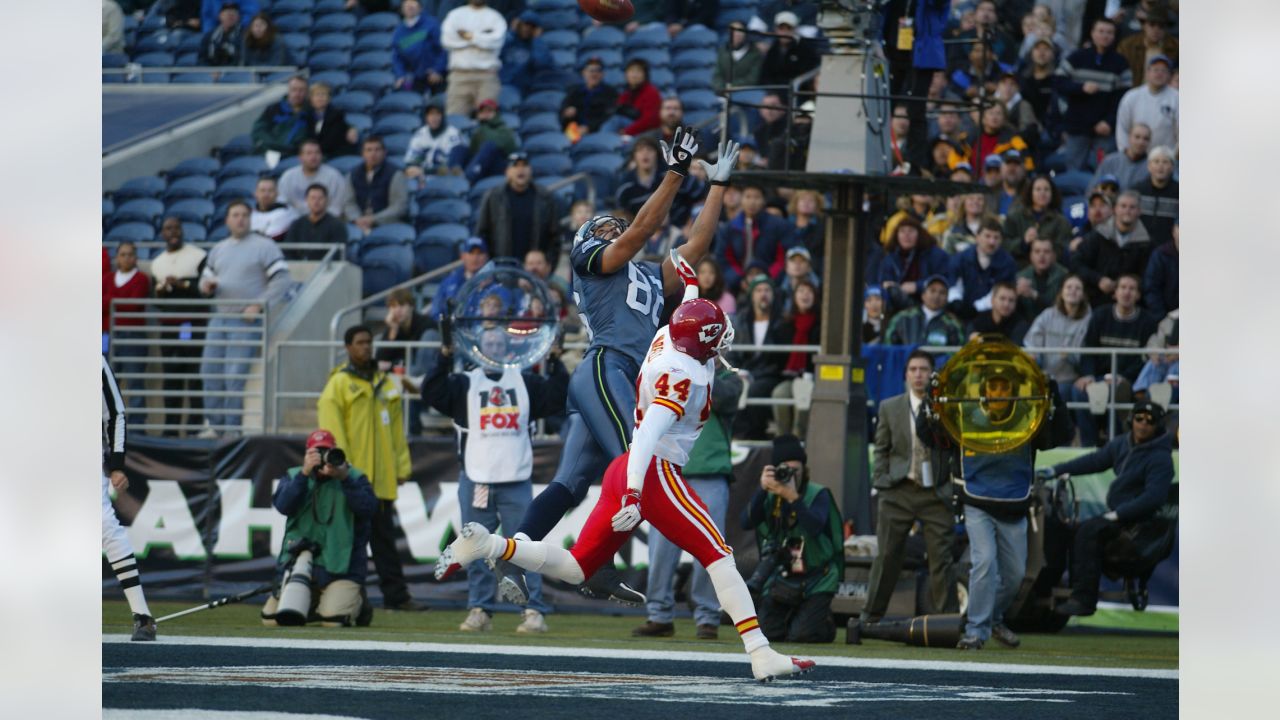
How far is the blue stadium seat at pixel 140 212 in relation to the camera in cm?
1866

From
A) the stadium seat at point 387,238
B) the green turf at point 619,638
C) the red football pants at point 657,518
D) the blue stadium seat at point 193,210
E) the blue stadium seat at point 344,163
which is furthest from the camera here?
the blue stadium seat at point 344,163

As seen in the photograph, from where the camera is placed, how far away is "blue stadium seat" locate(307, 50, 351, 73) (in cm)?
2167

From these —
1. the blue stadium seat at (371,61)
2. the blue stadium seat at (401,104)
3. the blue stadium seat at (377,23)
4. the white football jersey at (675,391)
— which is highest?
the blue stadium seat at (377,23)

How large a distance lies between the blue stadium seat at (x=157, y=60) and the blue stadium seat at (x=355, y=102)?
342 cm

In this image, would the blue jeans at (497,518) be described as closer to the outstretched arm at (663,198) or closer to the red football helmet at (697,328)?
the outstretched arm at (663,198)

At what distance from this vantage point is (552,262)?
14.9m

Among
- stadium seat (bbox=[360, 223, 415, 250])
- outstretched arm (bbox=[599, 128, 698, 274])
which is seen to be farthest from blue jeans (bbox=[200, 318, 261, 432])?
outstretched arm (bbox=[599, 128, 698, 274])

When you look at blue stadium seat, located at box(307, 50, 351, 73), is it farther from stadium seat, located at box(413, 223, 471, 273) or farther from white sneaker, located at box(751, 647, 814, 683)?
white sneaker, located at box(751, 647, 814, 683)

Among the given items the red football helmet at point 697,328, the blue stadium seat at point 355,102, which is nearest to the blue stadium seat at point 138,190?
the blue stadium seat at point 355,102

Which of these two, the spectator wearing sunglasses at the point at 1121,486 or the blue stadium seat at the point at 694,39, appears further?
the blue stadium seat at the point at 694,39

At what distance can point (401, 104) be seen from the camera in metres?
20.1

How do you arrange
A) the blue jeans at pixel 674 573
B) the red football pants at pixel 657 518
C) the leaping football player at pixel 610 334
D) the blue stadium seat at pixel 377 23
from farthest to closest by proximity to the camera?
the blue stadium seat at pixel 377 23, the blue jeans at pixel 674 573, the leaping football player at pixel 610 334, the red football pants at pixel 657 518

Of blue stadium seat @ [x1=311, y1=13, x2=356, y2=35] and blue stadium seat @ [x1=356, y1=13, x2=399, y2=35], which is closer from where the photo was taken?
blue stadium seat @ [x1=356, y1=13, x2=399, y2=35]

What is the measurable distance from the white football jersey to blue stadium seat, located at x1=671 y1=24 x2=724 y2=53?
41.8ft
